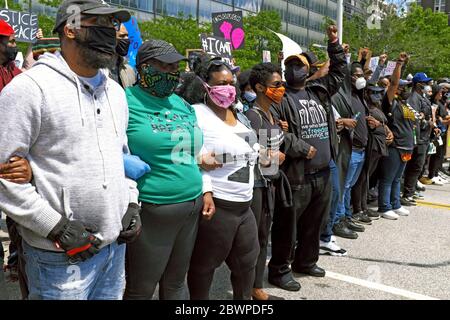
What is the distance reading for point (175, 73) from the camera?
2570 millimetres

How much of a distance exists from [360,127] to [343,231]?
1288 mm

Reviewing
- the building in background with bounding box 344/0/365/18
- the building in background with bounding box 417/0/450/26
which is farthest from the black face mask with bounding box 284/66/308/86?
the building in background with bounding box 417/0/450/26

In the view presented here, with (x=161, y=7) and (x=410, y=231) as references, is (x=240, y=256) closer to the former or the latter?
(x=410, y=231)

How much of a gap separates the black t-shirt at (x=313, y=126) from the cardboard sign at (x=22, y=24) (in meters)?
4.91

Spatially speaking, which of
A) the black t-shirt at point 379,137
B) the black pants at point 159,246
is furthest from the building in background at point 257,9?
the black pants at point 159,246

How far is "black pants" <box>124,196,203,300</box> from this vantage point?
246cm

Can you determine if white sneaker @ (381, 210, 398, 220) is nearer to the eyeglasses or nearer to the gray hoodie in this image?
the gray hoodie

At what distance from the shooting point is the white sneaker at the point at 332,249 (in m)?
4.91

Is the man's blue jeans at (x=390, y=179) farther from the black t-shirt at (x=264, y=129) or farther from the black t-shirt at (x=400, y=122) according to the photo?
the black t-shirt at (x=264, y=129)

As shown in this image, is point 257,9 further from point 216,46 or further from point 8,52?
point 8,52

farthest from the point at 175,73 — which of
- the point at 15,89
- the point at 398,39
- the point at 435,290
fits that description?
the point at 398,39

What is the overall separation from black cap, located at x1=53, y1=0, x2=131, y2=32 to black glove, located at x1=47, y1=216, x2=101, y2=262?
84 cm

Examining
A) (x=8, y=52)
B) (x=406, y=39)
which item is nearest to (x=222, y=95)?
(x=8, y=52)
